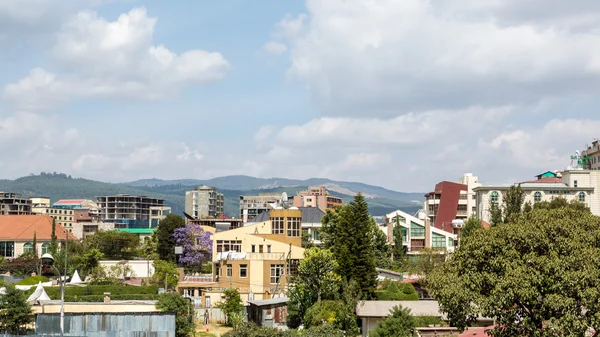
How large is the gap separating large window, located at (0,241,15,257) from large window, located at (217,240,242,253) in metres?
48.3

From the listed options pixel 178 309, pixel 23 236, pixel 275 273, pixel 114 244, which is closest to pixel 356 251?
pixel 275 273

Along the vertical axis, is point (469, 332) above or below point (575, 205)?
below

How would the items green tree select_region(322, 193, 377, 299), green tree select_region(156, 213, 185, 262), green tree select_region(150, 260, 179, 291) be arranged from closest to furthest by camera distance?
green tree select_region(322, 193, 377, 299) → green tree select_region(150, 260, 179, 291) → green tree select_region(156, 213, 185, 262)

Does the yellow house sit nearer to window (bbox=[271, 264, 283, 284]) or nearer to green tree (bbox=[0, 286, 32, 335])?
window (bbox=[271, 264, 283, 284])

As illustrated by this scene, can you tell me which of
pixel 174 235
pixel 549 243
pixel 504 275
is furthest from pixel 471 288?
pixel 174 235

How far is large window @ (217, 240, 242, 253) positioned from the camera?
7319 cm

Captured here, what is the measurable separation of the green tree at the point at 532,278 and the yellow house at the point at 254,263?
28.4 m

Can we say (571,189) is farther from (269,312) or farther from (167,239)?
(269,312)

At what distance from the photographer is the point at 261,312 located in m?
56.7

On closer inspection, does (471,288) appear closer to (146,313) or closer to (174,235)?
(146,313)

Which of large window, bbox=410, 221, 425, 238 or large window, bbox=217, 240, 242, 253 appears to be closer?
large window, bbox=217, 240, 242, 253

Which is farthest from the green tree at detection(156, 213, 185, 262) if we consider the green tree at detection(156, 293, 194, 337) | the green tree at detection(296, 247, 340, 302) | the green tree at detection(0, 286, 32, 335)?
the green tree at detection(0, 286, 32, 335)

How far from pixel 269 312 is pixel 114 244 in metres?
62.2

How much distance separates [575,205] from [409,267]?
17942 mm
